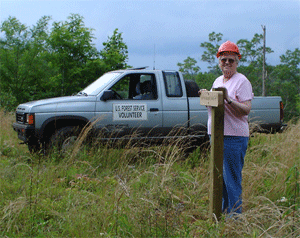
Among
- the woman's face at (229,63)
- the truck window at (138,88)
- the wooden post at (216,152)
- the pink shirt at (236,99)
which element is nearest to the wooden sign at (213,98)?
the wooden post at (216,152)

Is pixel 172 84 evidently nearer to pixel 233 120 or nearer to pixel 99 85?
pixel 99 85

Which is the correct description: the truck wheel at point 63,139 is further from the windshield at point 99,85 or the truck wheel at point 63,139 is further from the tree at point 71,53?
the tree at point 71,53

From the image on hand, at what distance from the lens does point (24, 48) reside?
Result: 17.7 metres

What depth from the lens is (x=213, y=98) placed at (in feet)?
11.6

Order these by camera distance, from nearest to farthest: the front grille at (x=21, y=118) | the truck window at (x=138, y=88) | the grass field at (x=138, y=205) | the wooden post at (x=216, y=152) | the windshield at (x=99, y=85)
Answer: the grass field at (x=138, y=205)
the wooden post at (x=216, y=152)
the front grille at (x=21, y=118)
the windshield at (x=99, y=85)
the truck window at (x=138, y=88)

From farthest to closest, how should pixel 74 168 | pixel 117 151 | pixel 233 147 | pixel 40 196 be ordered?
pixel 117 151
pixel 74 168
pixel 40 196
pixel 233 147

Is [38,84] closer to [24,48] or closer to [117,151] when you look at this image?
[24,48]

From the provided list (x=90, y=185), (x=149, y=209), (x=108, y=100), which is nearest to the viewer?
(x=149, y=209)

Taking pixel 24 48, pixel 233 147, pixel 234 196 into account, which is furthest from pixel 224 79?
pixel 24 48

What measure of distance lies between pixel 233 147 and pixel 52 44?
1638 cm

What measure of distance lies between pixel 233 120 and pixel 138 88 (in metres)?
4.67

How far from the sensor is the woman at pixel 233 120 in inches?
142

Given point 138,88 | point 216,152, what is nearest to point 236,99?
point 216,152

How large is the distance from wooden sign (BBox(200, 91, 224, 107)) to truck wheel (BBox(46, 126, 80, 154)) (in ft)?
13.0
